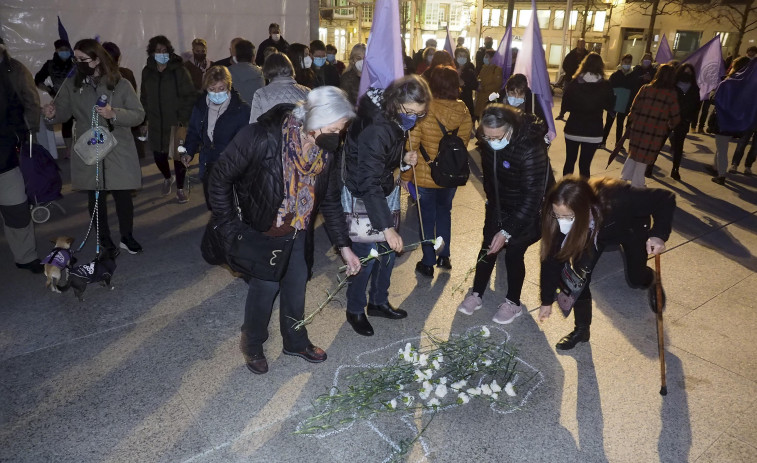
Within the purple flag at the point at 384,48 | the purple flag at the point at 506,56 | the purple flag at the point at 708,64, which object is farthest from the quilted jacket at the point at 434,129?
the purple flag at the point at 708,64

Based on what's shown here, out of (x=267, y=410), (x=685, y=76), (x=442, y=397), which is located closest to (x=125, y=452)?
(x=267, y=410)

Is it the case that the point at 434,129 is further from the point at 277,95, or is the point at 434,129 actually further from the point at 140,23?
the point at 140,23

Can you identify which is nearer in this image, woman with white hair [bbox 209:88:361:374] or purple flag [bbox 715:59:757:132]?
woman with white hair [bbox 209:88:361:374]

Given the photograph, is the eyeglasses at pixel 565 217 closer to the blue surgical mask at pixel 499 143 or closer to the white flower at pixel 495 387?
the blue surgical mask at pixel 499 143

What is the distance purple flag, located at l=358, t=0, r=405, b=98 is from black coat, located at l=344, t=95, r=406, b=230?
1174 mm

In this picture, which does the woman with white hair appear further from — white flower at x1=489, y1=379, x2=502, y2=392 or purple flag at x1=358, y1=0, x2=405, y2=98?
purple flag at x1=358, y1=0, x2=405, y2=98

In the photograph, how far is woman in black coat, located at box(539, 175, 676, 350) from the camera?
3.62m

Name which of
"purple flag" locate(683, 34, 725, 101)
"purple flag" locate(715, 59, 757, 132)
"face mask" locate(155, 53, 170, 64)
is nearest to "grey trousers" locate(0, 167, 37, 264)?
"face mask" locate(155, 53, 170, 64)

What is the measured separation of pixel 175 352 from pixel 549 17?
45632 millimetres

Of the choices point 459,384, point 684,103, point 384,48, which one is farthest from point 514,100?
point 684,103

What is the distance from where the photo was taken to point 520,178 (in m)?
A: 4.11

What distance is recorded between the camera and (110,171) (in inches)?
204

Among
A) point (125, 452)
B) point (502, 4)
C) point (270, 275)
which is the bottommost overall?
point (125, 452)

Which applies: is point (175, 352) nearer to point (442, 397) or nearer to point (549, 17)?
point (442, 397)
